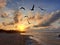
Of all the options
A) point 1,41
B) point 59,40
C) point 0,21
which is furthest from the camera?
point 59,40

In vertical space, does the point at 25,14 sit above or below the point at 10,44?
above

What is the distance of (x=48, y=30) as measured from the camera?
533cm

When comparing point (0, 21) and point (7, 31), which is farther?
point (7, 31)

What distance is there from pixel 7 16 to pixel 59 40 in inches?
161

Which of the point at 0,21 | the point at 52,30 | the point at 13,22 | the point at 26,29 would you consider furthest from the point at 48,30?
the point at 0,21

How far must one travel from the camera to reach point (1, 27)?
5055 millimetres

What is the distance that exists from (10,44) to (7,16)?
857 mm

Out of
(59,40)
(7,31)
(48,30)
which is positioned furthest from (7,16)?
(59,40)

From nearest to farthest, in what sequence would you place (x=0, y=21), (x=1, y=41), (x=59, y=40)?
(x=0, y=21), (x=1, y=41), (x=59, y=40)

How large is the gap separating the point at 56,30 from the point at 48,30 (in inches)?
9.9

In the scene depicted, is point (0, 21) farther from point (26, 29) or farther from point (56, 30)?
point (56, 30)

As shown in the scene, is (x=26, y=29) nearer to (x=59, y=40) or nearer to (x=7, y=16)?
(x=7, y=16)

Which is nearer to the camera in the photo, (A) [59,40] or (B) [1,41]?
(B) [1,41]

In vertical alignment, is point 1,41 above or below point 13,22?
below
